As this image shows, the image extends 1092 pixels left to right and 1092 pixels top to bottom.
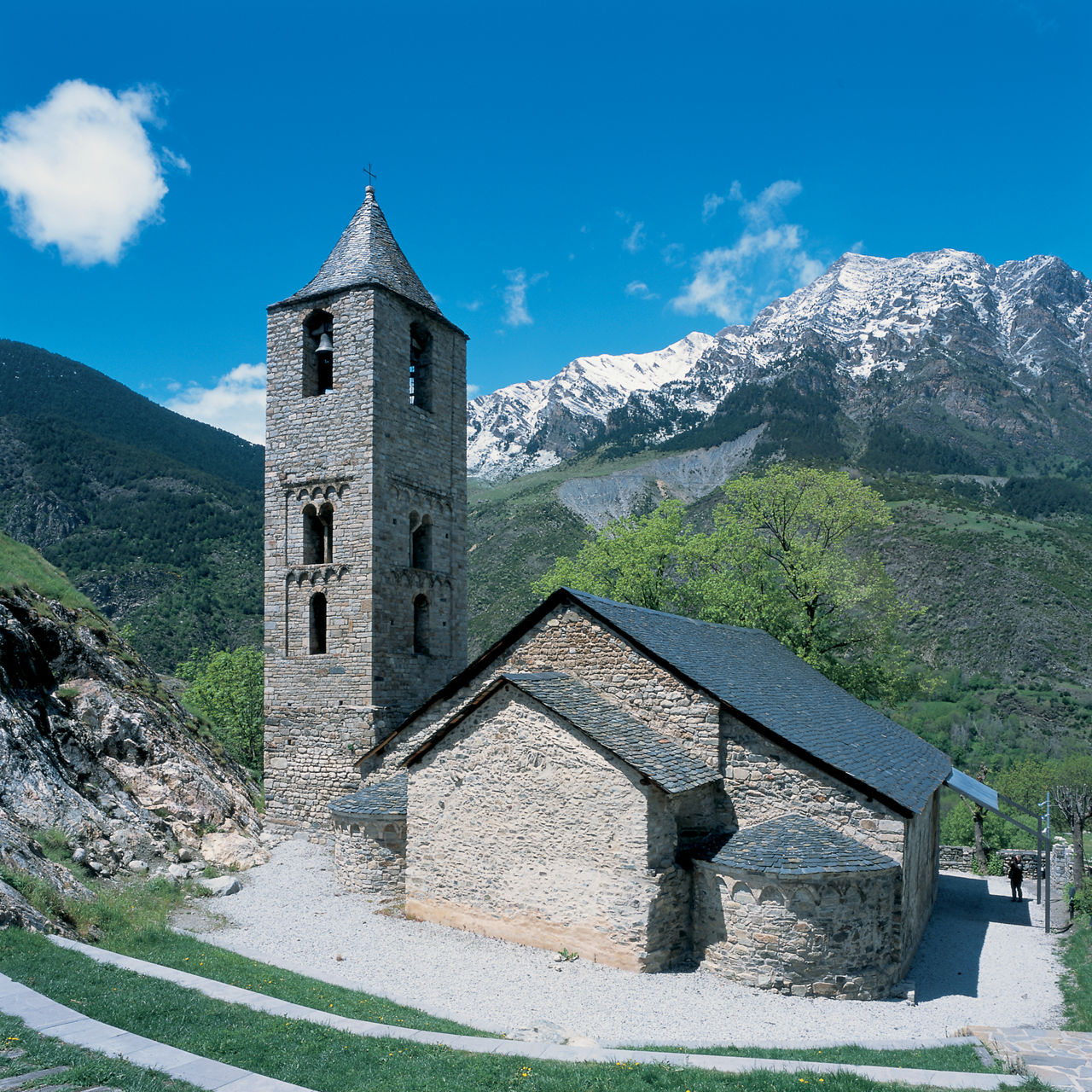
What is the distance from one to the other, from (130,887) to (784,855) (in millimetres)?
10025

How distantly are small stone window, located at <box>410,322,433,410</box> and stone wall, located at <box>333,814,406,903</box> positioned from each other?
10105 mm

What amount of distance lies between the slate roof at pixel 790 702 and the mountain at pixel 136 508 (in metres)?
41.5

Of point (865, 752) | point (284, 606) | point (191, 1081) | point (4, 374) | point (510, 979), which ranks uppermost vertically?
point (4, 374)

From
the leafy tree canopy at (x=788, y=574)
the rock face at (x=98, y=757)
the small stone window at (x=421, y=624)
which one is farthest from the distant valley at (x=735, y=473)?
the rock face at (x=98, y=757)

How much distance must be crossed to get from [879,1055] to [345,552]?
13502 millimetres

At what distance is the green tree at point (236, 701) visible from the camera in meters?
30.6

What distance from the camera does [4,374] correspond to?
86875mm

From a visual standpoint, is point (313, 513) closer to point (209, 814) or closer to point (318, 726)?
point (318, 726)

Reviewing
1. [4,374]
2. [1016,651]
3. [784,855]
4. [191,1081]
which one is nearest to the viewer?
[191,1081]

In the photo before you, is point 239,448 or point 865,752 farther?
point 239,448

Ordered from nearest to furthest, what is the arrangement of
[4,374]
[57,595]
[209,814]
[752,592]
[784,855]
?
[784,855], [209,814], [57,595], [752,592], [4,374]

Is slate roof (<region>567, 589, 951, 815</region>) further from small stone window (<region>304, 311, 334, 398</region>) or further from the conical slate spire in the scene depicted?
the conical slate spire

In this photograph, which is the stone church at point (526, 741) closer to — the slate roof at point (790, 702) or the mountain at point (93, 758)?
the slate roof at point (790, 702)

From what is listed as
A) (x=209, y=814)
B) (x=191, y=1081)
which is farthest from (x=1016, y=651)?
(x=191, y=1081)
